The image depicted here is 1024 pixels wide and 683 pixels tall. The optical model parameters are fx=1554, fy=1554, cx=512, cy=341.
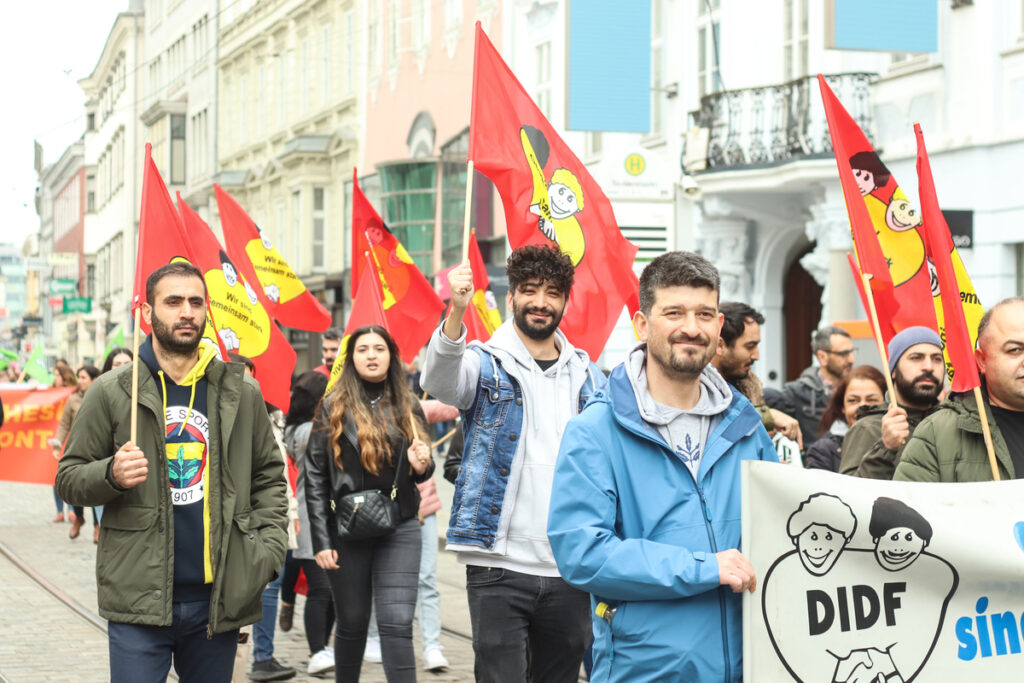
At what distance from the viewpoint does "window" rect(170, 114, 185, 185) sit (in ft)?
188

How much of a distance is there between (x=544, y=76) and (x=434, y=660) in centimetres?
2020

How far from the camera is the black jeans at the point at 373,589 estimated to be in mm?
6660

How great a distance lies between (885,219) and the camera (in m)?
6.63

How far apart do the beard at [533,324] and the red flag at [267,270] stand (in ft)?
18.8

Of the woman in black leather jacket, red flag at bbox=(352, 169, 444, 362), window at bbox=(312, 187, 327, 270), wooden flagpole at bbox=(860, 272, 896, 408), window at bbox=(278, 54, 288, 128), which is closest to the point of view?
wooden flagpole at bbox=(860, 272, 896, 408)

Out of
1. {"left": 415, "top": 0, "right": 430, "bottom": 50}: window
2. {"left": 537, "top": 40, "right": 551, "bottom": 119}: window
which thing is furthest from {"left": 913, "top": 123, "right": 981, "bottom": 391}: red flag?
{"left": 415, "top": 0, "right": 430, "bottom": 50}: window

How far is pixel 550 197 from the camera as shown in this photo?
717 centimetres

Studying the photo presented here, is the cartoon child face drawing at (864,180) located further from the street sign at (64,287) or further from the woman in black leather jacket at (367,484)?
the street sign at (64,287)

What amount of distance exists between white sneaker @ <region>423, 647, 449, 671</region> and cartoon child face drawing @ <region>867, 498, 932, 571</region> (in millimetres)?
4891

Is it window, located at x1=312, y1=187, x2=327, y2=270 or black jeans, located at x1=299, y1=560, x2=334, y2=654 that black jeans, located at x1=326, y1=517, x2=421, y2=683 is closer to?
black jeans, located at x1=299, y1=560, x2=334, y2=654

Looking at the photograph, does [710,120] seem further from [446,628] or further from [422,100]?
[422,100]

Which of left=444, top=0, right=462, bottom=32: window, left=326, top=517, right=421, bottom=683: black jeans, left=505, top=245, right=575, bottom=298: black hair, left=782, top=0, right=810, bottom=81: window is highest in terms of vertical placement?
left=444, top=0, right=462, bottom=32: window

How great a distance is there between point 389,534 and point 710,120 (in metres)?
15.1

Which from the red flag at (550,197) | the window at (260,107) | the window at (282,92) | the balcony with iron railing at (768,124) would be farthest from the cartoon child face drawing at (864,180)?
the window at (260,107)
